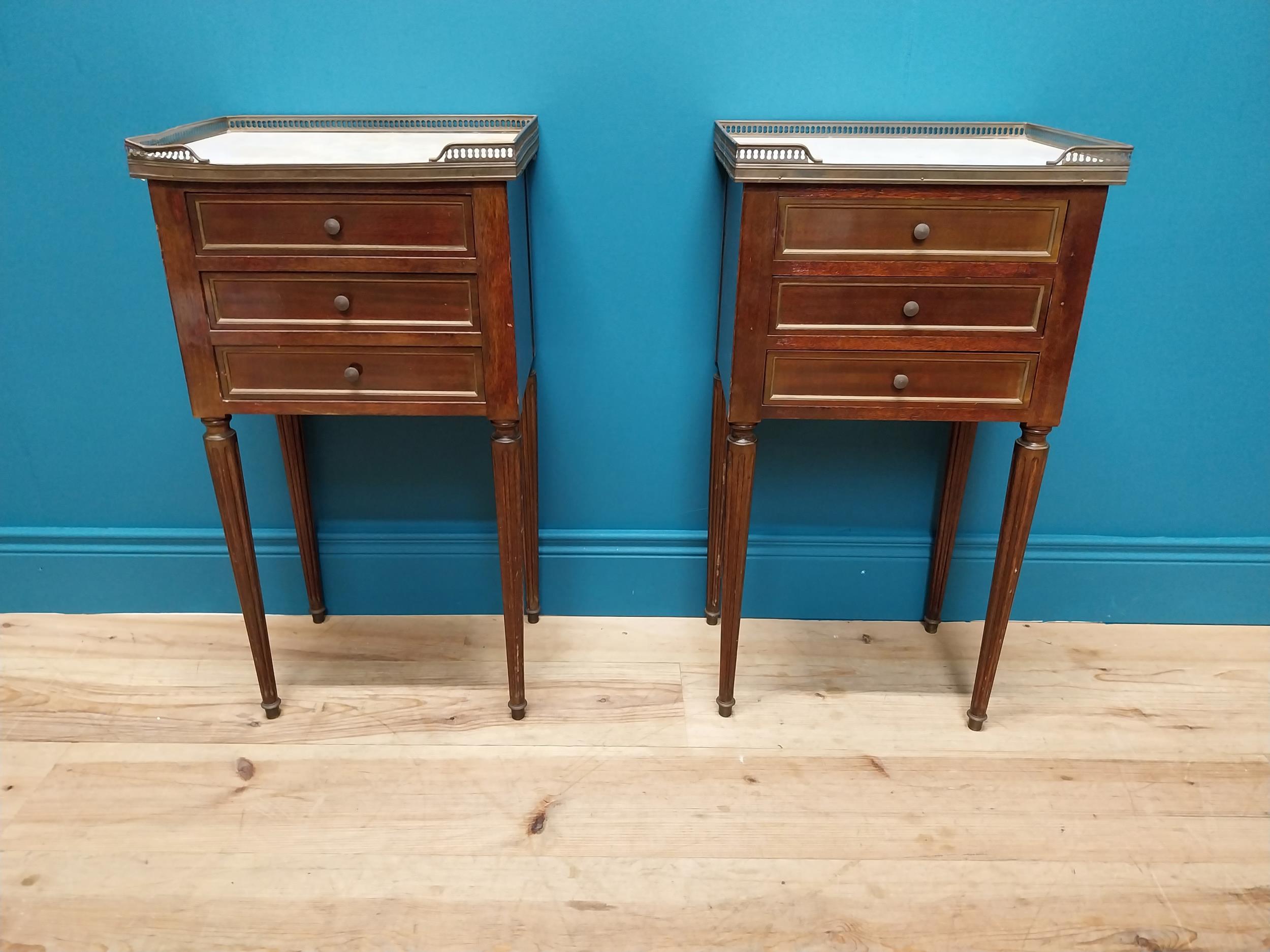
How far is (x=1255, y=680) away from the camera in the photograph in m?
1.88

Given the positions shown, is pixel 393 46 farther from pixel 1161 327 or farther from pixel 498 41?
pixel 1161 327

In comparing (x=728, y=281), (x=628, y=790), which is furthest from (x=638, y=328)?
(x=628, y=790)

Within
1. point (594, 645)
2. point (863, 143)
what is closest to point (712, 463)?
point (594, 645)

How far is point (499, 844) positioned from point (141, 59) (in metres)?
1.61

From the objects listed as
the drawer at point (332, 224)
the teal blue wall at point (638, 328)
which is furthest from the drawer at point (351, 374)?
the teal blue wall at point (638, 328)

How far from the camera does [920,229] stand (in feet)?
4.49

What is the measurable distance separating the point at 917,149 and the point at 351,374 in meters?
1.07

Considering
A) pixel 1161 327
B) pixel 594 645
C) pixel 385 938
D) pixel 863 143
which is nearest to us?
pixel 385 938

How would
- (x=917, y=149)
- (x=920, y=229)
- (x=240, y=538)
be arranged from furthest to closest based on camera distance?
(x=240, y=538), (x=917, y=149), (x=920, y=229)

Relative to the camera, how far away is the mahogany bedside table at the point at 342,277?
1339 millimetres

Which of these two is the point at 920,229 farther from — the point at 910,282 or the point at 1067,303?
the point at 1067,303

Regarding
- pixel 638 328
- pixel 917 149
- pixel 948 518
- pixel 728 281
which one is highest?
pixel 917 149

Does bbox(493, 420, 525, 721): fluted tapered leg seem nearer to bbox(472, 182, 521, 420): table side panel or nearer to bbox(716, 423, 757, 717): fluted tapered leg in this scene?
bbox(472, 182, 521, 420): table side panel

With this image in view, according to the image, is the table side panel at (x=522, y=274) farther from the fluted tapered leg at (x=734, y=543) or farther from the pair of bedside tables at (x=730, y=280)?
the fluted tapered leg at (x=734, y=543)
